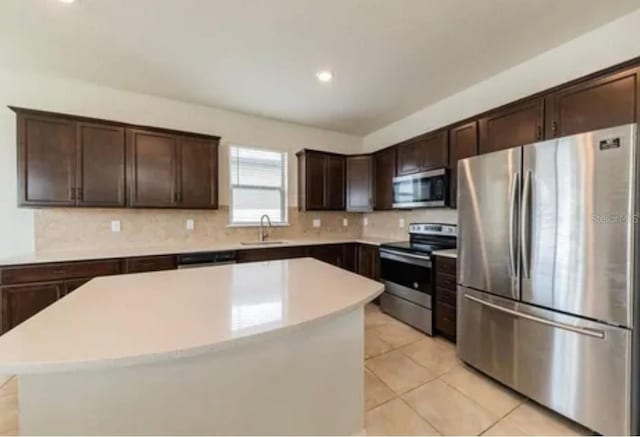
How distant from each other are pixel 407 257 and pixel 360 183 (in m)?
1.67

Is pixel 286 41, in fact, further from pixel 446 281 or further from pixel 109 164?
pixel 446 281

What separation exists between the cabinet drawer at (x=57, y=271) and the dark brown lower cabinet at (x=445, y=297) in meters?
3.29

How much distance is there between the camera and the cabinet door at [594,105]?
6.05 feet

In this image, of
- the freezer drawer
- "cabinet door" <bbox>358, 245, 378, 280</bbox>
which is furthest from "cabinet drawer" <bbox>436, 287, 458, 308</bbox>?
"cabinet door" <bbox>358, 245, 378, 280</bbox>

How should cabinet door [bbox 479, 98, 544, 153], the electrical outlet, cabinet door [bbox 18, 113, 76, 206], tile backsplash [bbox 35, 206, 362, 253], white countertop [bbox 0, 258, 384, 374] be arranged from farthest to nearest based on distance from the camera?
the electrical outlet < tile backsplash [bbox 35, 206, 362, 253] < cabinet door [bbox 18, 113, 76, 206] < cabinet door [bbox 479, 98, 544, 153] < white countertop [bbox 0, 258, 384, 374]

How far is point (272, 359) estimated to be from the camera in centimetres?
127

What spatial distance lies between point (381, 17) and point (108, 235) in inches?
142

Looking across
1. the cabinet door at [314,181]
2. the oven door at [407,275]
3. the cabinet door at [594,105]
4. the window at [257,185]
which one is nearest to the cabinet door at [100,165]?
the window at [257,185]

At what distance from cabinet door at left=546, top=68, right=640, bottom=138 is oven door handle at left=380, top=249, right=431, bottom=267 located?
1561 millimetres

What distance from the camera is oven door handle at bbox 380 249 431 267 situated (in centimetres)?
312

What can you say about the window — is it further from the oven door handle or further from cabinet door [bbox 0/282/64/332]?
cabinet door [bbox 0/282/64/332]

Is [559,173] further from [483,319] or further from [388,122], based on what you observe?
[388,122]

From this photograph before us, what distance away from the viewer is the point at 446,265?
2.92 meters

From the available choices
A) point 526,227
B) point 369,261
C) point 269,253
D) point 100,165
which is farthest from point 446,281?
point 100,165
